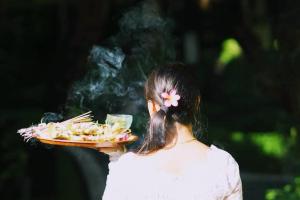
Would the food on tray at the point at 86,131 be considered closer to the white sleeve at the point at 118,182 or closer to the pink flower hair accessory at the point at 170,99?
the white sleeve at the point at 118,182

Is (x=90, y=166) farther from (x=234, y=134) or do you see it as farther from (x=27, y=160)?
(x=234, y=134)

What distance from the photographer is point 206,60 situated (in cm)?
1560

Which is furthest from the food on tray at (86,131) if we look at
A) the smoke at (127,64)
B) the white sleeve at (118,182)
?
the smoke at (127,64)

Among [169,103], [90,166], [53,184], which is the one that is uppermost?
[169,103]

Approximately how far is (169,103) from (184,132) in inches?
5.3

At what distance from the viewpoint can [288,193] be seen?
186 inches

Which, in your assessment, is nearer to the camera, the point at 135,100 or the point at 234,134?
the point at 135,100

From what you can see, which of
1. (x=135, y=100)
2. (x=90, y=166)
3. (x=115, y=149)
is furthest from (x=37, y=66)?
(x=115, y=149)

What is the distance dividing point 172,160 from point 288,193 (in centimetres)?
237

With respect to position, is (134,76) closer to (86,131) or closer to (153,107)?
(86,131)

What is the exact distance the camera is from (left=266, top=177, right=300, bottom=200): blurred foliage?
466cm

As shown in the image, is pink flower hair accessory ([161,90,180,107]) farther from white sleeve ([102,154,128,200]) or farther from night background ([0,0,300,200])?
night background ([0,0,300,200])

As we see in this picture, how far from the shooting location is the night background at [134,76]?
4059 millimetres

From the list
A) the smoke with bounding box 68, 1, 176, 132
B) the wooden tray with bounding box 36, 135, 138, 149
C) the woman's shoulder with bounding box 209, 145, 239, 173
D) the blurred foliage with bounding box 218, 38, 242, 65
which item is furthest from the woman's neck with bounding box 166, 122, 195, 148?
the blurred foliage with bounding box 218, 38, 242, 65
